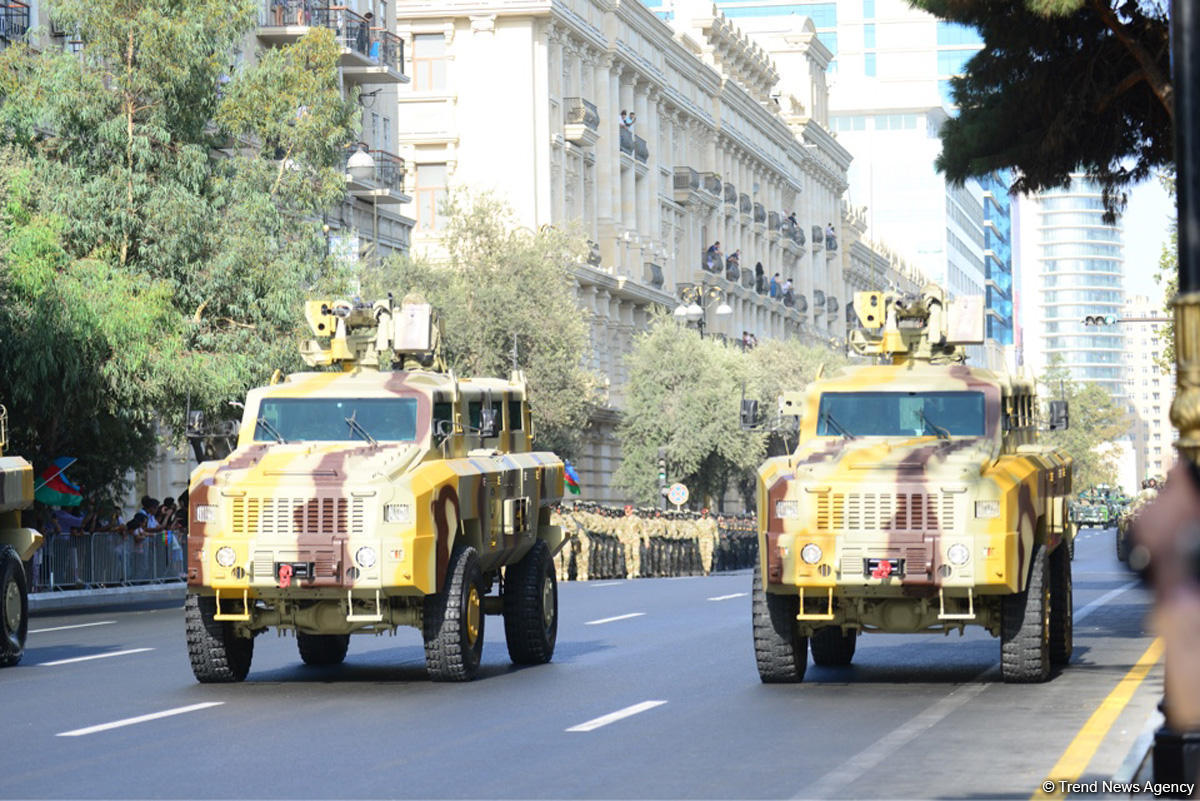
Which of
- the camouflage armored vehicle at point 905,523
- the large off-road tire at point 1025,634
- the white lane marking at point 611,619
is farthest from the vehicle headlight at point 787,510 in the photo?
the white lane marking at point 611,619

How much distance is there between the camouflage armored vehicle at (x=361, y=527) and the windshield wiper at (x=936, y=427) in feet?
11.7

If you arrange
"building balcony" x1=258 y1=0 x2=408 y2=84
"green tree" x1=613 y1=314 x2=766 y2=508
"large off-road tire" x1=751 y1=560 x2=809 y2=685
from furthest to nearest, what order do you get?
"green tree" x1=613 y1=314 x2=766 y2=508, "building balcony" x1=258 y1=0 x2=408 y2=84, "large off-road tire" x1=751 y1=560 x2=809 y2=685

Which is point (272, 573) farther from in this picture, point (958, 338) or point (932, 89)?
point (932, 89)

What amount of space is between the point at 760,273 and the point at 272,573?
87.1 meters

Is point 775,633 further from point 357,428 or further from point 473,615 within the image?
point 357,428

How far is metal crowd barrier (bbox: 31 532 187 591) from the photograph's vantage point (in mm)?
35812

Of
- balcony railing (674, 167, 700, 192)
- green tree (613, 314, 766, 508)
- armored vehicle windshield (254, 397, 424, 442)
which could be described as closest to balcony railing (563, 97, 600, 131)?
green tree (613, 314, 766, 508)

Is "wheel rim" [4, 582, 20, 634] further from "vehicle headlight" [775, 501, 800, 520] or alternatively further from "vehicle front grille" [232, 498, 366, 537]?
"vehicle headlight" [775, 501, 800, 520]

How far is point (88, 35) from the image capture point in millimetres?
38062

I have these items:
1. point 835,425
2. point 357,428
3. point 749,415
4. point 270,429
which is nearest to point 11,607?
point 270,429

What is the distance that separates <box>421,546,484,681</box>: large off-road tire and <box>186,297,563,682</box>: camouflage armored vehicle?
11 mm

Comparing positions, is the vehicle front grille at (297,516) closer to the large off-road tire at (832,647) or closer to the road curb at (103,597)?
the large off-road tire at (832,647)

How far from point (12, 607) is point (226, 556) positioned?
13.2ft

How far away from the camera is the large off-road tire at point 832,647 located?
20312 millimetres
